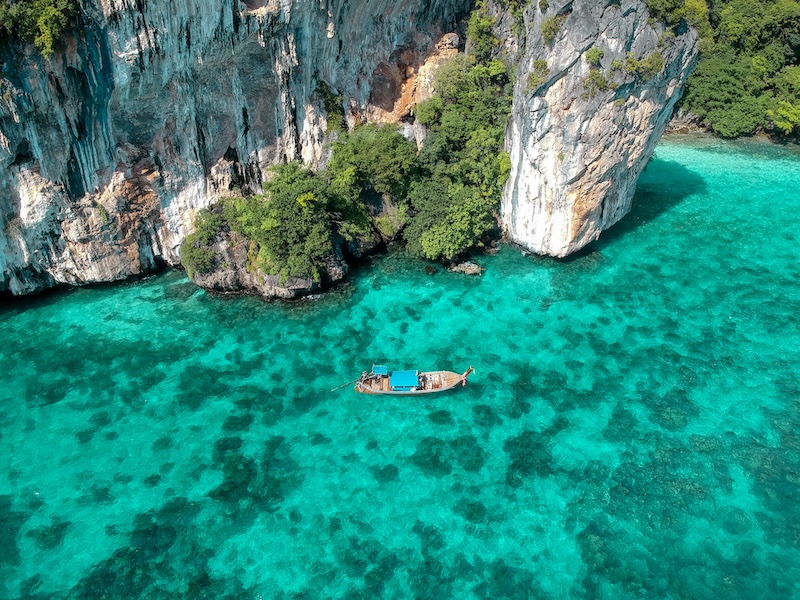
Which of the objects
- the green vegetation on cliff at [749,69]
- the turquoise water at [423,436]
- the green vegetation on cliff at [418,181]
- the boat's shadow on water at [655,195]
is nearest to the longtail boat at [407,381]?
the turquoise water at [423,436]

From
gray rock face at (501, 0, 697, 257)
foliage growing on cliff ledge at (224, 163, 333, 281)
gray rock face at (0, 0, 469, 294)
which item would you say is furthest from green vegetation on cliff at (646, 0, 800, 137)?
foliage growing on cliff ledge at (224, 163, 333, 281)

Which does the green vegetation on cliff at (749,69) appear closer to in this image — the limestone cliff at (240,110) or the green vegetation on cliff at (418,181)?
the limestone cliff at (240,110)

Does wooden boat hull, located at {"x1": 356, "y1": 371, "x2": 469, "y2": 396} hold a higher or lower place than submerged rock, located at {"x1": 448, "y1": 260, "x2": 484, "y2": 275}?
lower

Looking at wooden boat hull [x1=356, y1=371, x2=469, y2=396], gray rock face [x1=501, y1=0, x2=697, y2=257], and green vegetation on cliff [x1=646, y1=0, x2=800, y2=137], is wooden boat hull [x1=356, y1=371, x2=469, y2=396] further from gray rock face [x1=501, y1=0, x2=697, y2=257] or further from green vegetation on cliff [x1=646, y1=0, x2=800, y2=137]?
green vegetation on cliff [x1=646, y1=0, x2=800, y2=137]

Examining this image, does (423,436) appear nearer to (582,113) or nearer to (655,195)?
(582,113)

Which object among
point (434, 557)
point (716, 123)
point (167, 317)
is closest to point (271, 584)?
point (434, 557)
